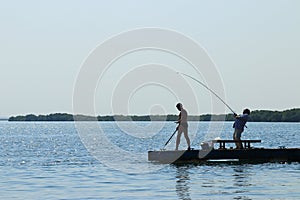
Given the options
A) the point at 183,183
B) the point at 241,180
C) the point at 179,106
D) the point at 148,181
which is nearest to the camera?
the point at 183,183

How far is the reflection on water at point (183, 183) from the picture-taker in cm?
1877

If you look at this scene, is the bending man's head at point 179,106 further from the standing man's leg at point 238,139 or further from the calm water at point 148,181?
the standing man's leg at point 238,139

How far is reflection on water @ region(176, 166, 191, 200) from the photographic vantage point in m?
18.8

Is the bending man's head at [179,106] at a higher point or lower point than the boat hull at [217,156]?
higher

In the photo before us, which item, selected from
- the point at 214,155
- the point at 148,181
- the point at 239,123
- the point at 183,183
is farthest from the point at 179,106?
the point at 183,183

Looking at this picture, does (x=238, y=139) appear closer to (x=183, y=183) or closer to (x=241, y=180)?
(x=241, y=180)

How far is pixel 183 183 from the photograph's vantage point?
21297 millimetres

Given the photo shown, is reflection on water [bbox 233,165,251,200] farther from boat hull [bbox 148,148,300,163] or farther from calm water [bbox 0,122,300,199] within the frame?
boat hull [bbox 148,148,300,163]

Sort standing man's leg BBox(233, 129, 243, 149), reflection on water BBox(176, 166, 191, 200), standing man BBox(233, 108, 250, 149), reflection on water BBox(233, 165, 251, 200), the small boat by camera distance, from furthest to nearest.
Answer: standing man's leg BBox(233, 129, 243, 149)
standing man BBox(233, 108, 250, 149)
the small boat
reflection on water BBox(233, 165, 251, 200)
reflection on water BBox(176, 166, 191, 200)

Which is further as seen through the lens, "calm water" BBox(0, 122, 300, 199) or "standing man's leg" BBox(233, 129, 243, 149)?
"standing man's leg" BBox(233, 129, 243, 149)

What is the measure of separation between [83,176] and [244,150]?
6323 millimetres

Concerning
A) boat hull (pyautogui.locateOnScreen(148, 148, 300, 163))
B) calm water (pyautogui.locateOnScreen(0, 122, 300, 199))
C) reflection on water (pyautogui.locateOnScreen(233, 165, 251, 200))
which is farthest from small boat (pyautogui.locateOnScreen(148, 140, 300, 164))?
reflection on water (pyautogui.locateOnScreen(233, 165, 251, 200))

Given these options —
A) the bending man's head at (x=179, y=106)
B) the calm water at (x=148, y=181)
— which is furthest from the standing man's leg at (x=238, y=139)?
the bending man's head at (x=179, y=106)

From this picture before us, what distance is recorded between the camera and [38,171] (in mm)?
26062
